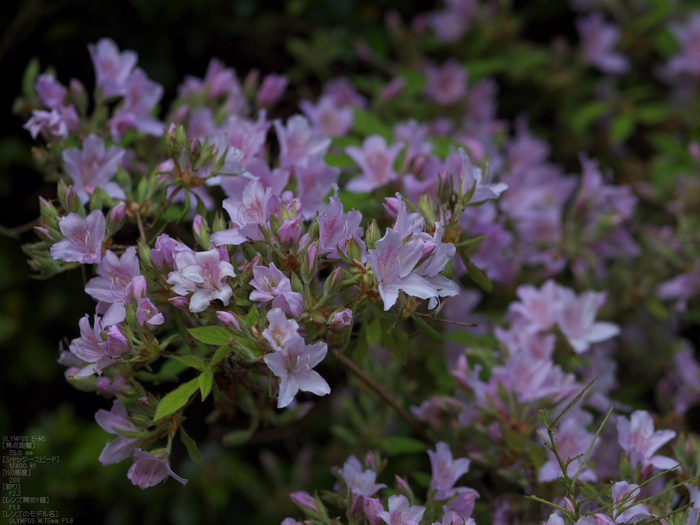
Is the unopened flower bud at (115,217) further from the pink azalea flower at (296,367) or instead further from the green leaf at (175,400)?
the pink azalea flower at (296,367)

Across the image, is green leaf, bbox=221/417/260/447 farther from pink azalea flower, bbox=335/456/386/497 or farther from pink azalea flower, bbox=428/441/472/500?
pink azalea flower, bbox=428/441/472/500

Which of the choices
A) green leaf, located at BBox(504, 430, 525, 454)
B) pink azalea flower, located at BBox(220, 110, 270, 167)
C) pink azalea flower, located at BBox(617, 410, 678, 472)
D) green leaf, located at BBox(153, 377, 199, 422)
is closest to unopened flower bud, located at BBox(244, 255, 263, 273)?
green leaf, located at BBox(153, 377, 199, 422)

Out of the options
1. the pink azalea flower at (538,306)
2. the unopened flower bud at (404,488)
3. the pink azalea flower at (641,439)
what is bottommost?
the unopened flower bud at (404,488)

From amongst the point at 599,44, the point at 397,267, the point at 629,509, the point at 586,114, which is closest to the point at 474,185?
the point at 397,267

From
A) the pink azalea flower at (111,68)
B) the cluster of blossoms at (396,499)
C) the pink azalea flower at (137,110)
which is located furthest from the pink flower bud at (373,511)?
the pink azalea flower at (111,68)

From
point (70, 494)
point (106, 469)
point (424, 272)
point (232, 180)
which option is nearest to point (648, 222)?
point (424, 272)

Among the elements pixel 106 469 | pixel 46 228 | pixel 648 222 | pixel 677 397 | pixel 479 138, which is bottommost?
pixel 106 469

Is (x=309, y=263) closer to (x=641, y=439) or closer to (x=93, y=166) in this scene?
(x=93, y=166)

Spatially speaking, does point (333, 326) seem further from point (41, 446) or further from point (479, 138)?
point (41, 446)
